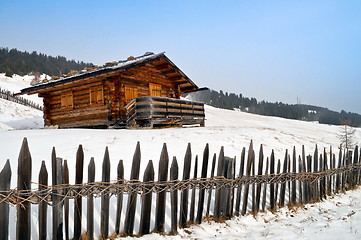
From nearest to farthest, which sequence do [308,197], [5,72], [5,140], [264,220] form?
[264,220], [308,197], [5,140], [5,72]

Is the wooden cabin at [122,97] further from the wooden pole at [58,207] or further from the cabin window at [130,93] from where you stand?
the wooden pole at [58,207]

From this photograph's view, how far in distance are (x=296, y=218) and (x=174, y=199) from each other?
9.87 feet

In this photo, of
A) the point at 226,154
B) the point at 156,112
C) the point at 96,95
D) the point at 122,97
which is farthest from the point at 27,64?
the point at 226,154

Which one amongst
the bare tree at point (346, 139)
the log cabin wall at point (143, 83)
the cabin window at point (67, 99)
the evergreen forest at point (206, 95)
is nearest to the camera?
the log cabin wall at point (143, 83)

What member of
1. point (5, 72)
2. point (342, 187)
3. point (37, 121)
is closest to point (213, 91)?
point (5, 72)

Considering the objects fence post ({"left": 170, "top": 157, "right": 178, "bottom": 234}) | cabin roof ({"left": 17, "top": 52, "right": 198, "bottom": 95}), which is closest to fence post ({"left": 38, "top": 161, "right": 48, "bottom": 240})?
fence post ({"left": 170, "top": 157, "right": 178, "bottom": 234})

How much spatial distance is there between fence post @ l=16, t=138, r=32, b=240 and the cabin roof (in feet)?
34.8

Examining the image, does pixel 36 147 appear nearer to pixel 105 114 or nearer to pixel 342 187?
pixel 105 114

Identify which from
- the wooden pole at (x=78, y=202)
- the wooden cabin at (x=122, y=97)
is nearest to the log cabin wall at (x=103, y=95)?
A: the wooden cabin at (x=122, y=97)

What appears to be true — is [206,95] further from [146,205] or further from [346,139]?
[146,205]

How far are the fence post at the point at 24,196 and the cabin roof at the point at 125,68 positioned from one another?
10594 mm

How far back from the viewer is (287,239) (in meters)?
3.68

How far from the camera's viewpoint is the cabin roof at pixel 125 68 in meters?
13.3

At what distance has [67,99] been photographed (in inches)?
671
